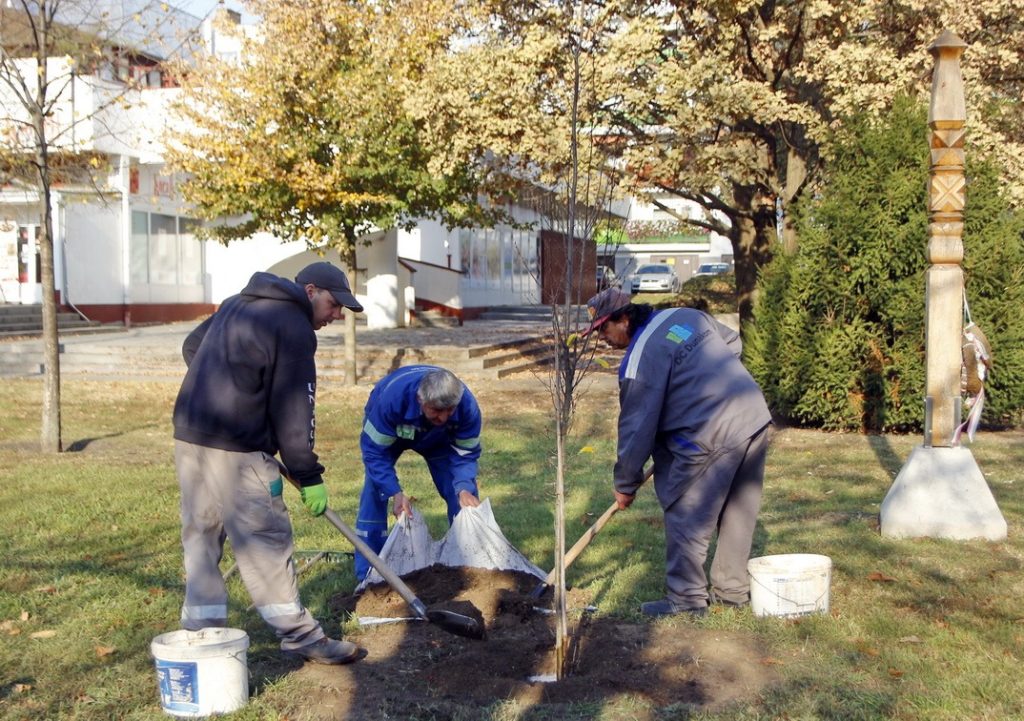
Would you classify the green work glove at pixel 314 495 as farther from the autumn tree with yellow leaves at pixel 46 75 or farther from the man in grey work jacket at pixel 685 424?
the autumn tree with yellow leaves at pixel 46 75

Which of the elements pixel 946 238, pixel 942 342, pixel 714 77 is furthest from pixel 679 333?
pixel 714 77

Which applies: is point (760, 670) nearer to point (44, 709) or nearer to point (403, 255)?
point (44, 709)

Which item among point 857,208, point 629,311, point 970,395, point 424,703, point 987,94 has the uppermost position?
point 987,94

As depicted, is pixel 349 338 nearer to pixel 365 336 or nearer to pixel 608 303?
pixel 365 336

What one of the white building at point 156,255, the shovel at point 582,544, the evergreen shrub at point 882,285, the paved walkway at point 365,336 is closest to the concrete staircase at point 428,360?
the paved walkway at point 365,336

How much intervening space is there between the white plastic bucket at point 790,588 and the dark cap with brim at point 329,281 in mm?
2339

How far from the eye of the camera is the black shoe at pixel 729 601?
18.7 ft

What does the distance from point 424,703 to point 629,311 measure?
2.07m

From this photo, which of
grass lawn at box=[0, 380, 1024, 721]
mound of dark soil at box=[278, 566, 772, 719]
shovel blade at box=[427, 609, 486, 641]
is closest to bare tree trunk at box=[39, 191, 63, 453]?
grass lawn at box=[0, 380, 1024, 721]

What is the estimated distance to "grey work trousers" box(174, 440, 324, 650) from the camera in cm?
457

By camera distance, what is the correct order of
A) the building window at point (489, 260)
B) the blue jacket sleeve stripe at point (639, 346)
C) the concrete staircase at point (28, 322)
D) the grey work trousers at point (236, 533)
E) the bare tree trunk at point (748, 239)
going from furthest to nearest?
the building window at point (489, 260), the concrete staircase at point (28, 322), the bare tree trunk at point (748, 239), the blue jacket sleeve stripe at point (639, 346), the grey work trousers at point (236, 533)

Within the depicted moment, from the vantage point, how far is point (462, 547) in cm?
611

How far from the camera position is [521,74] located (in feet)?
49.8

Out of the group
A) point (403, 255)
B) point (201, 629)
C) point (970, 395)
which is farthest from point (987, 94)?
point (403, 255)
